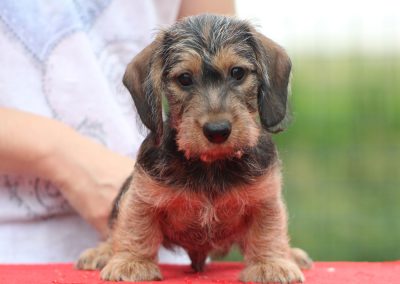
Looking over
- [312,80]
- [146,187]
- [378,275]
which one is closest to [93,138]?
[146,187]

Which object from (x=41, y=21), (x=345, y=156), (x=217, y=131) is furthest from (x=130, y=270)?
(x=345, y=156)

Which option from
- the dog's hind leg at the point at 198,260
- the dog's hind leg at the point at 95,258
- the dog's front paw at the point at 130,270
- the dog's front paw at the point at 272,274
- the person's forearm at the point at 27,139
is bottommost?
the dog's hind leg at the point at 95,258

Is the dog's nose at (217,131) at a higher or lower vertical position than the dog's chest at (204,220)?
higher

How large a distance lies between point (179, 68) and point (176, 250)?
121 cm

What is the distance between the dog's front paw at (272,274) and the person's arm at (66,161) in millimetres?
1176

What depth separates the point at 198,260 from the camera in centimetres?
447

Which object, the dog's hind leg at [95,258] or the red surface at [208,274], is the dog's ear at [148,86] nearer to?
the red surface at [208,274]

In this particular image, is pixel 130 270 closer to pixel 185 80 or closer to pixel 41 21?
pixel 185 80

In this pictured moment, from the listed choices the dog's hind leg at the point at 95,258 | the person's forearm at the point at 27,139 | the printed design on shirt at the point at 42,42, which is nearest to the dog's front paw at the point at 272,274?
the dog's hind leg at the point at 95,258

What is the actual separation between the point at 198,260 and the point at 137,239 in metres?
0.36

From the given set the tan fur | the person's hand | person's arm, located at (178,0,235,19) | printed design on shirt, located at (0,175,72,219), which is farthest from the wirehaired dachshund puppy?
person's arm, located at (178,0,235,19)

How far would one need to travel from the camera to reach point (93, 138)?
5434mm

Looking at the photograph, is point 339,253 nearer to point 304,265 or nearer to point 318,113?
point 318,113

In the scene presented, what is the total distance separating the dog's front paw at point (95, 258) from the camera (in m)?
4.63
